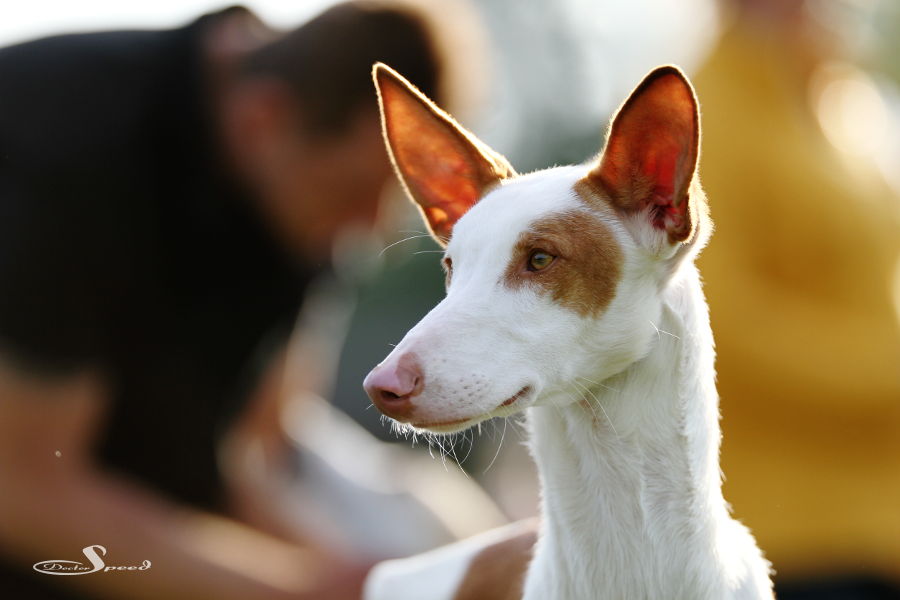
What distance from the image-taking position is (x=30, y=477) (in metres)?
2.77

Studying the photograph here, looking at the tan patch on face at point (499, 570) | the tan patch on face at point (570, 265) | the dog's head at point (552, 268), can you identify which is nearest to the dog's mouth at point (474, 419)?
the dog's head at point (552, 268)

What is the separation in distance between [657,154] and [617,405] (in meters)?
0.43

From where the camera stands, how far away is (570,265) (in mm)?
1880

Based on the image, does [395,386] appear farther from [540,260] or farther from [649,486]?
[649,486]

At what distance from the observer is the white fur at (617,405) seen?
6.03 feet

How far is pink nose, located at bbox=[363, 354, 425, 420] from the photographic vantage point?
1.65m

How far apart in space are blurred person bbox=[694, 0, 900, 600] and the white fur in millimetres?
626

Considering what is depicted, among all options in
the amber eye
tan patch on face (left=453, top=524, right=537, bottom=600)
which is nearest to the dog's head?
the amber eye

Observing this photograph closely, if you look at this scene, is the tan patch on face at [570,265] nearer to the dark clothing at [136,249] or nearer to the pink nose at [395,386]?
the pink nose at [395,386]

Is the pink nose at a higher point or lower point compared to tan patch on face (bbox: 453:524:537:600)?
higher

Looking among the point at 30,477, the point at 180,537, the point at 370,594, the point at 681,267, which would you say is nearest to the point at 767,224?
the point at 681,267

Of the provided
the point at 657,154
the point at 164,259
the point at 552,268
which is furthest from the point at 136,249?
the point at 657,154

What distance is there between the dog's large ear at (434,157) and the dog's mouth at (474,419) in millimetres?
476

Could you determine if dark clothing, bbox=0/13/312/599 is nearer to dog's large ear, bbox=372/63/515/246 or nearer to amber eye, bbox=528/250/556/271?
dog's large ear, bbox=372/63/515/246
